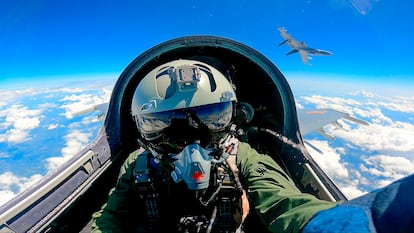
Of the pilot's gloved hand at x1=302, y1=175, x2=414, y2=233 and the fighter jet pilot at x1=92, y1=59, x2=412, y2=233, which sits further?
the fighter jet pilot at x1=92, y1=59, x2=412, y2=233

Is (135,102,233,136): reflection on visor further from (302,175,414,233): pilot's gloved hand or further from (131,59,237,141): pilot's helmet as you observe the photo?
(302,175,414,233): pilot's gloved hand

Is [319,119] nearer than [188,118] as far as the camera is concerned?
No

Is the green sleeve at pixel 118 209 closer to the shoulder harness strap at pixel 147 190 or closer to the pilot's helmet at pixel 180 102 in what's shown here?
the shoulder harness strap at pixel 147 190

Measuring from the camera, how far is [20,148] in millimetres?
86312

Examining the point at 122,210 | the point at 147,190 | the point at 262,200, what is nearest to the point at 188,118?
the point at 147,190

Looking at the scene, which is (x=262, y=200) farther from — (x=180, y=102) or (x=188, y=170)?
(x=180, y=102)

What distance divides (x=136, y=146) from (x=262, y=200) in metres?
2.07

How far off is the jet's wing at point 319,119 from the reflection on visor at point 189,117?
9.01 ft

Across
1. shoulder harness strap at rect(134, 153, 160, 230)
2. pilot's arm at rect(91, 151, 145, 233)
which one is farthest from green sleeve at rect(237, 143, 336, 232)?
pilot's arm at rect(91, 151, 145, 233)

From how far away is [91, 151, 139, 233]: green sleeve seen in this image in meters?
1.51

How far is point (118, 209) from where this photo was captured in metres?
1.64

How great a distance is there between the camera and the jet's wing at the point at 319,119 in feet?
13.9

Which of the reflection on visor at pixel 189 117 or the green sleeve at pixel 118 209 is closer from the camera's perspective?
the green sleeve at pixel 118 209

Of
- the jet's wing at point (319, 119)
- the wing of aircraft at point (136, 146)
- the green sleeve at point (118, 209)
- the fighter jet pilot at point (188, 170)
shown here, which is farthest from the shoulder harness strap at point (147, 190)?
the jet's wing at point (319, 119)
